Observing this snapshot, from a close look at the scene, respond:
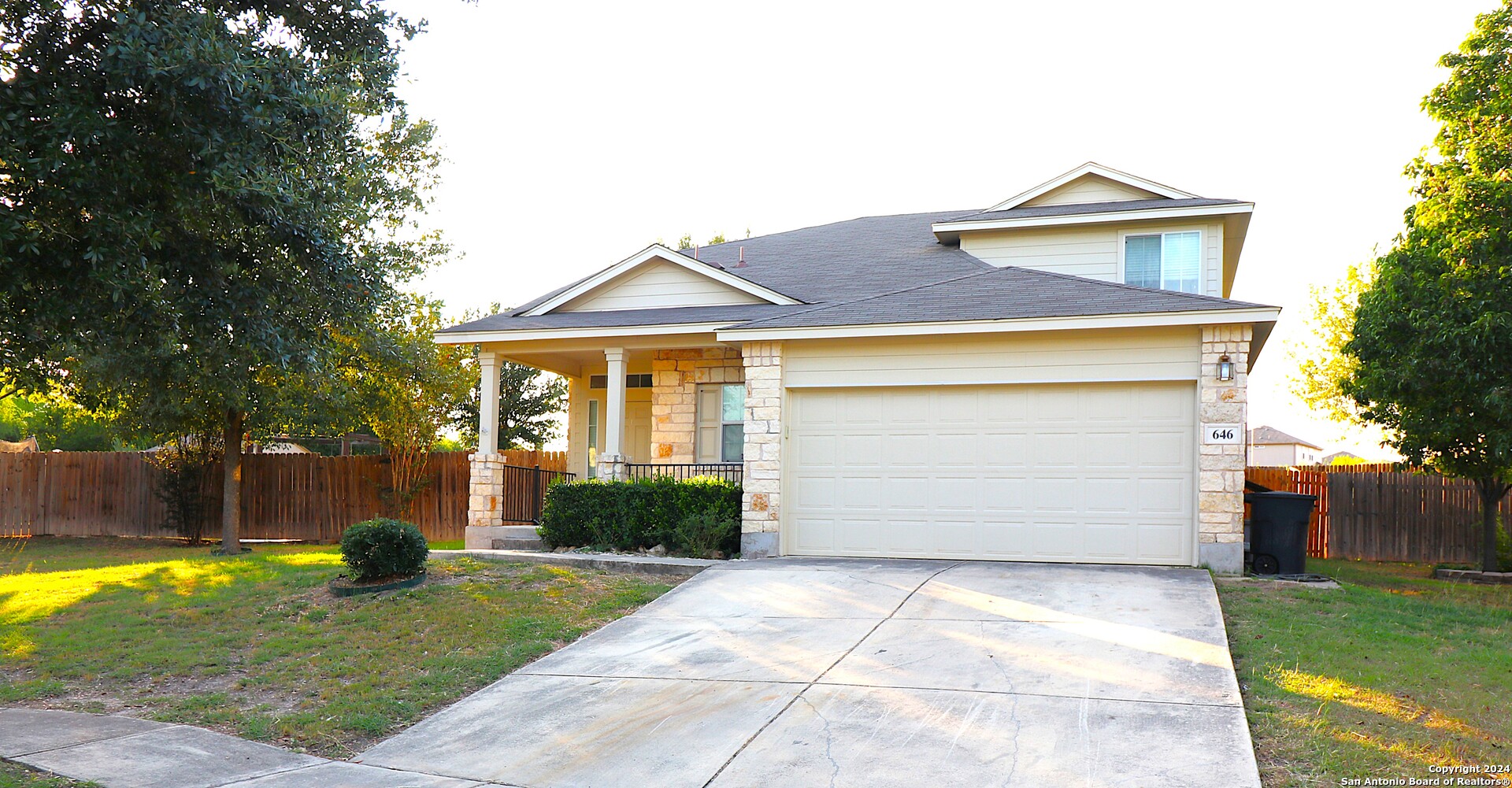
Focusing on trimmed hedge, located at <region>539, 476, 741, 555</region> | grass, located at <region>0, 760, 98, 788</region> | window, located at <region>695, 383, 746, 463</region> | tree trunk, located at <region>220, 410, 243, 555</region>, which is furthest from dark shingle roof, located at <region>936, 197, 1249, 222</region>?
grass, located at <region>0, 760, 98, 788</region>

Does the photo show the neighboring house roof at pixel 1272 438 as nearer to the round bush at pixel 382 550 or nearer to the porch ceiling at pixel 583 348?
the porch ceiling at pixel 583 348

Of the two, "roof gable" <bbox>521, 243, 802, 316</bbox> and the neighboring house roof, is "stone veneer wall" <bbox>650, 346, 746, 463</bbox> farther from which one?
the neighboring house roof

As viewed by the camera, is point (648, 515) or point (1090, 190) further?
point (1090, 190)

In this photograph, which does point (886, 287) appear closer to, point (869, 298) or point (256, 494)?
point (869, 298)

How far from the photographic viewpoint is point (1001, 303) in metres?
12.9

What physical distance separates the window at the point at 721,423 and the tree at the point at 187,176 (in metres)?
7.63

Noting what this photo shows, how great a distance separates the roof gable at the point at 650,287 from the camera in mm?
15812

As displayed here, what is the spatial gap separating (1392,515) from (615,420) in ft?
43.5

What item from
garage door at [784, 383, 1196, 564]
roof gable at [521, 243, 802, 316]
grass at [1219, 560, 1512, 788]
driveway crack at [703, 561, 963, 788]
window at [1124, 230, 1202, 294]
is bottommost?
driveway crack at [703, 561, 963, 788]

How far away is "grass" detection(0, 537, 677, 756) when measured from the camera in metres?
7.64

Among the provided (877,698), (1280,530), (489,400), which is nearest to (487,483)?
(489,400)

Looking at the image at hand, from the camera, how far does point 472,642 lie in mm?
9180

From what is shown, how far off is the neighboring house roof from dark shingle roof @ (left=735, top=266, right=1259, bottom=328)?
136 ft

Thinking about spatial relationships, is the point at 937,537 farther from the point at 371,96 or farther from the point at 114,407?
the point at 114,407
